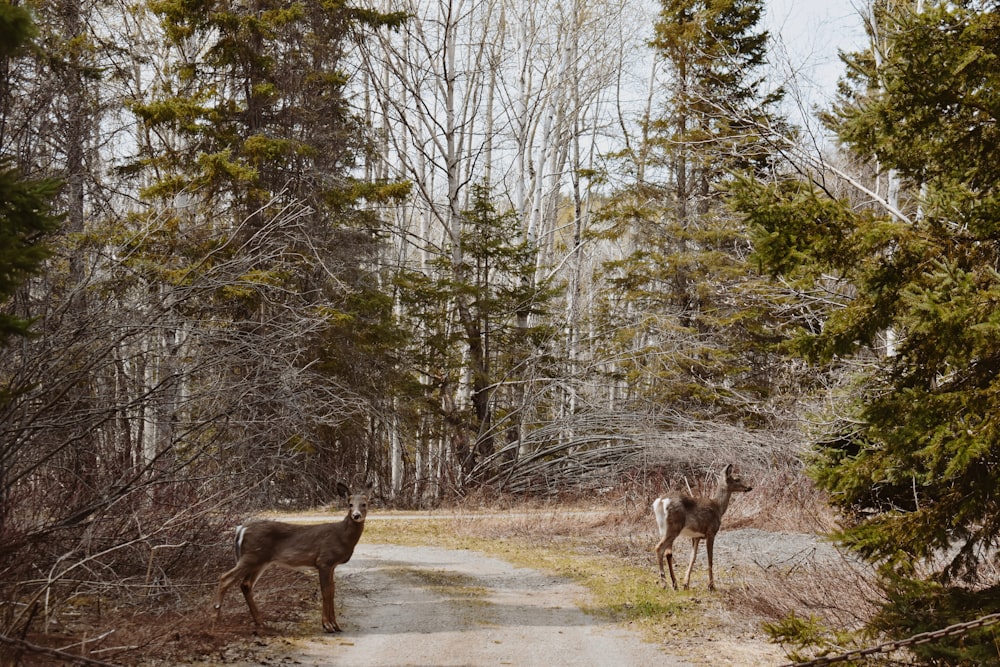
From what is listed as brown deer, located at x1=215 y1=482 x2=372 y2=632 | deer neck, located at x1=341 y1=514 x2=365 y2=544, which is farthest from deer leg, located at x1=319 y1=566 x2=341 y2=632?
deer neck, located at x1=341 y1=514 x2=365 y2=544

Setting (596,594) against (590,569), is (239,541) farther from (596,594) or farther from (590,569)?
(590,569)

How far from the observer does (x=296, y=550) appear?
870cm

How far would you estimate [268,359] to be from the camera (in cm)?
1053

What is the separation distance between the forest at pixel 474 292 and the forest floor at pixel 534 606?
3.91 ft

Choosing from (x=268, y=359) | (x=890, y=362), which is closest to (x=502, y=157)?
(x=268, y=359)

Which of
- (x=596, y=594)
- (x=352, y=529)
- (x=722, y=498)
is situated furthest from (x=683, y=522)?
(x=352, y=529)

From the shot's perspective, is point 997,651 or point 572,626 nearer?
point 997,651

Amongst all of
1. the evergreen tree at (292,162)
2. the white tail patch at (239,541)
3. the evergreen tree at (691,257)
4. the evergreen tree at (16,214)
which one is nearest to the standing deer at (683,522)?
the white tail patch at (239,541)

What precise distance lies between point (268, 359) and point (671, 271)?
1691cm

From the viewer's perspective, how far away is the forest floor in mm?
7879

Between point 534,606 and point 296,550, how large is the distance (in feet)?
9.86

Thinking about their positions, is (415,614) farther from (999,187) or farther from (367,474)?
(367,474)

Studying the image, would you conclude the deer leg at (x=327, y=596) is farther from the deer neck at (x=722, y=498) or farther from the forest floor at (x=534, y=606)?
the deer neck at (x=722, y=498)

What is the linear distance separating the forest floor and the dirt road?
0.06 feet
